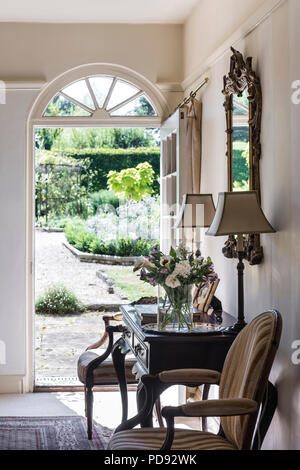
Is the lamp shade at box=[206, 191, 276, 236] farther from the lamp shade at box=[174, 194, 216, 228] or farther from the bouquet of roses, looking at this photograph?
the lamp shade at box=[174, 194, 216, 228]

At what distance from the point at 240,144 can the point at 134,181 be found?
2297 mm

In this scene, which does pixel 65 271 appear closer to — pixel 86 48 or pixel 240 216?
pixel 86 48

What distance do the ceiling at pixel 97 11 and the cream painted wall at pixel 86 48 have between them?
72 millimetres

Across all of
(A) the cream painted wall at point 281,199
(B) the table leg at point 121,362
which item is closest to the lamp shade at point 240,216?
(A) the cream painted wall at point 281,199

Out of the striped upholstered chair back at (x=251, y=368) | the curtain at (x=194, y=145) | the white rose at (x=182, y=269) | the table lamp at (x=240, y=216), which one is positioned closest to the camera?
the striped upholstered chair back at (x=251, y=368)

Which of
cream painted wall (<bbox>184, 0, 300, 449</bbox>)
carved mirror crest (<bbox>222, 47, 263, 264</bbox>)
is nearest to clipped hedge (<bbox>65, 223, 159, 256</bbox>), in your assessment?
carved mirror crest (<bbox>222, 47, 263, 264</bbox>)

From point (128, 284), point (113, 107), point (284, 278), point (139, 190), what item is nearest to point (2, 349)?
point (128, 284)

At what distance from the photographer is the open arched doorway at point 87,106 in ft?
18.8

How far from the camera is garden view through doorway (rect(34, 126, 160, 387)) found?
590 cm

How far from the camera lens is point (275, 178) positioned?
3275mm

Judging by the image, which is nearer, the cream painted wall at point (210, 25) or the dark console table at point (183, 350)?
the dark console table at point (183, 350)

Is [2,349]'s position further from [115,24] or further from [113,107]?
[115,24]

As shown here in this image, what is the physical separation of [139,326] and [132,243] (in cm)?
240

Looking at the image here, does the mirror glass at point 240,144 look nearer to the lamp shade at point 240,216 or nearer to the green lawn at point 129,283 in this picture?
the lamp shade at point 240,216
